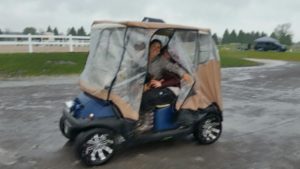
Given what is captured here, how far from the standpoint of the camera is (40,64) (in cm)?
2000

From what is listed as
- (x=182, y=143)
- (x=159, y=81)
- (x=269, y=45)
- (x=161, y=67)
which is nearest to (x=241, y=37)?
(x=269, y=45)

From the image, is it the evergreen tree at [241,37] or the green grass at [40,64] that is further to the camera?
the evergreen tree at [241,37]

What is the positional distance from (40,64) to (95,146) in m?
15.1

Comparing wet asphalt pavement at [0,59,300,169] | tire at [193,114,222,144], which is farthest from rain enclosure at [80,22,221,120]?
wet asphalt pavement at [0,59,300,169]

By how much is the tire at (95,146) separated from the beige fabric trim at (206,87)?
149 cm

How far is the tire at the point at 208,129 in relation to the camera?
678 centimetres

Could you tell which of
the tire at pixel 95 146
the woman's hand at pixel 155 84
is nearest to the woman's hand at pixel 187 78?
the woman's hand at pixel 155 84

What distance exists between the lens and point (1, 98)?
38.1ft

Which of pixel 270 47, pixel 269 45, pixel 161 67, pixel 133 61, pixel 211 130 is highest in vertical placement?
pixel 133 61

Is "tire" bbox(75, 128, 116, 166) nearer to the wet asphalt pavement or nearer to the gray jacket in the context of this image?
the wet asphalt pavement

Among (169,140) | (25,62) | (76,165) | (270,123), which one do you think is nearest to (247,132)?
(270,123)

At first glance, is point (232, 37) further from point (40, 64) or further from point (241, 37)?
point (40, 64)

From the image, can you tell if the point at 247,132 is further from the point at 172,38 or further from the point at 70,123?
the point at 70,123

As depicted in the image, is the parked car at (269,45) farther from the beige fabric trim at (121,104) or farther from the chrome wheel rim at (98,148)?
the chrome wheel rim at (98,148)
